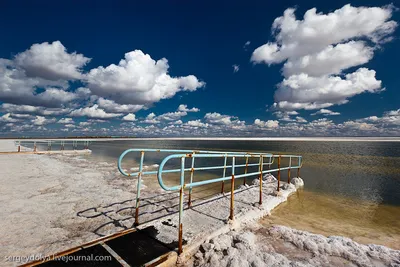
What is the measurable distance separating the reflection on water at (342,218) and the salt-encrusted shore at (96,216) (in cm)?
57

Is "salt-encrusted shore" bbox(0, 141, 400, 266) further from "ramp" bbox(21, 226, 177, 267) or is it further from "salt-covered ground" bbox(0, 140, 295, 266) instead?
"ramp" bbox(21, 226, 177, 267)

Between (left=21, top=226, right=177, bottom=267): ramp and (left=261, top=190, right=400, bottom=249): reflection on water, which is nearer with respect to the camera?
(left=21, top=226, right=177, bottom=267): ramp

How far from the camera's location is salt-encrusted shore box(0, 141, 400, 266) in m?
3.46

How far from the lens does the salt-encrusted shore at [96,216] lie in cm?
346

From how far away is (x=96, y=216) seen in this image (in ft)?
15.9

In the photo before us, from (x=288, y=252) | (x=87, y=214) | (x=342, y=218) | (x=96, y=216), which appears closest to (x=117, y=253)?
(x=96, y=216)

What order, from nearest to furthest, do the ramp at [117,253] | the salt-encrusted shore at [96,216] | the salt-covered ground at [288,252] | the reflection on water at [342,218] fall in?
the ramp at [117,253]
the salt-covered ground at [288,252]
the salt-encrusted shore at [96,216]
the reflection on water at [342,218]

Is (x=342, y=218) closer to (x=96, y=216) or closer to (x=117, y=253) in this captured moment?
(x=117, y=253)

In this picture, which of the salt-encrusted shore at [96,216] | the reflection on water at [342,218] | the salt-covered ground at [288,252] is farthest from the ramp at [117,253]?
the reflection on water at [342,218]

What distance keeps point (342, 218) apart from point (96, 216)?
730 centimetres

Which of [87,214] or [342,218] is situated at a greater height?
[87,214]

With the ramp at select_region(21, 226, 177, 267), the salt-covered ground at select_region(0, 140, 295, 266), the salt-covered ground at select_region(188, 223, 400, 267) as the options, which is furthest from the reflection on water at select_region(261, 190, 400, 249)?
the ramp at select_region(21, 226, 177, 267)

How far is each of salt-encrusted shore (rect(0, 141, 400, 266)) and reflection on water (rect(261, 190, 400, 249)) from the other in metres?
0.57

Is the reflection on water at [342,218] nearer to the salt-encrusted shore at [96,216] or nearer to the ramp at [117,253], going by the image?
the salt-encrusted shore at [96,216]
